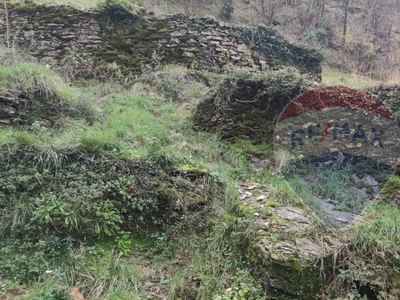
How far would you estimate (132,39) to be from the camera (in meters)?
9.17

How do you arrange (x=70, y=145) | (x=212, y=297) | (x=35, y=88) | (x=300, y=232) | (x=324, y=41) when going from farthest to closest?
(x=324, y=41) < (x=35, y=88) < (x=70, y=145) < (x=300, y=232) < (x=212, y=297)

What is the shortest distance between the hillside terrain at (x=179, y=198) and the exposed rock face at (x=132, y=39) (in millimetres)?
1030

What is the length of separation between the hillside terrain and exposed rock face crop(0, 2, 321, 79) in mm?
1030

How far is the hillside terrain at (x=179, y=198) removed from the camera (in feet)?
9.21

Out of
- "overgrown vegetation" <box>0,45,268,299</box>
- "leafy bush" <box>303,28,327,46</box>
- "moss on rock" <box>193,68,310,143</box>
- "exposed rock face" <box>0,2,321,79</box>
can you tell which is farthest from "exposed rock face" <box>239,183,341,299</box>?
"leafy bush" <box>303,28,327,46</box>

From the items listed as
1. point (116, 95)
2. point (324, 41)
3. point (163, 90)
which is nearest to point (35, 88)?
point (116, 95)

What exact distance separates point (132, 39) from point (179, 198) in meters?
6.76

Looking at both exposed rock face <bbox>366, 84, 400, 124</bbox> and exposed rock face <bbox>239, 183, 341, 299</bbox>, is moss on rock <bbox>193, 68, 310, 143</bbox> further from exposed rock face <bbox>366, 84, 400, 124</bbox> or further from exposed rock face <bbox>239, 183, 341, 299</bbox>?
exposed rock face <bbox>239, 183, 341, 299</bbox>

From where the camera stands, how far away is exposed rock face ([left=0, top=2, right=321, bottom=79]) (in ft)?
28.4

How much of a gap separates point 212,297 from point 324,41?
49.9ft

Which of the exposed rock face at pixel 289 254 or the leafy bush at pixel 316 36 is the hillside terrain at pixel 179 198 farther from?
the leafy bush at pixel 316 36

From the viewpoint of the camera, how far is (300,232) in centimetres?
299

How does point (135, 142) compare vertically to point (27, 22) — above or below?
below

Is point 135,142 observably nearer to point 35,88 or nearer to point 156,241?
point 156,241
